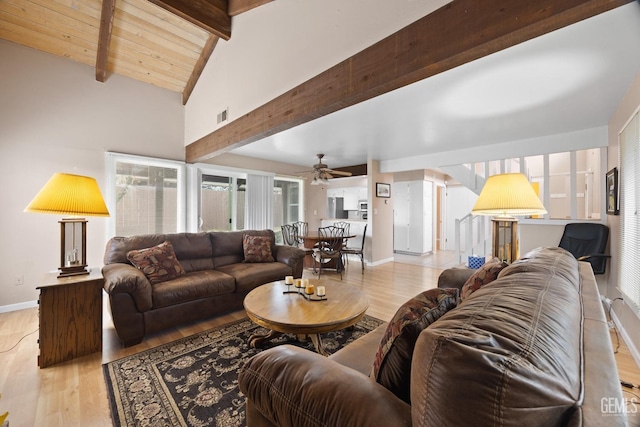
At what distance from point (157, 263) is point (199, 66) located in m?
3.14

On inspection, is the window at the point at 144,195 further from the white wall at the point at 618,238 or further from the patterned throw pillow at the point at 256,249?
Result: the white wall at the point at 618,238

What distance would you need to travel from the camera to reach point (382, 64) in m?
1.78

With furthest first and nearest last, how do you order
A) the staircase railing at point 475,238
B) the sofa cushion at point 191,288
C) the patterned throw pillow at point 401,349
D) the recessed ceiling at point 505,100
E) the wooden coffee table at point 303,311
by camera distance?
the staircase railing at point 475,238, the sofa cushion at point 191,288, the recessed ceiling at point 505,100, the wooden coffee table at point 303,311, the patterned throw pillow at point 401,349

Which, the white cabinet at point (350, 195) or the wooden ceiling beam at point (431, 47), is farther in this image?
the white cabinet at point (350, 195)

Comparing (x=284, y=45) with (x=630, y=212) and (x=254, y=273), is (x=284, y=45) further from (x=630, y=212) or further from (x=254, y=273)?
(x=630, y=212)

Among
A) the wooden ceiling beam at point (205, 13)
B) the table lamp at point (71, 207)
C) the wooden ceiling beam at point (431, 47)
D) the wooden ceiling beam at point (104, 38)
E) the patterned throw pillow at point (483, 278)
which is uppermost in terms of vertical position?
the wooden ceiling beam at point (205, 13)

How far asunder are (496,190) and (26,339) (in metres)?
4.37

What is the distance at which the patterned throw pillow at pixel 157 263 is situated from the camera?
2.68 meters

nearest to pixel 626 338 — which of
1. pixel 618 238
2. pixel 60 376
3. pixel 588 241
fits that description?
pixel 618 238

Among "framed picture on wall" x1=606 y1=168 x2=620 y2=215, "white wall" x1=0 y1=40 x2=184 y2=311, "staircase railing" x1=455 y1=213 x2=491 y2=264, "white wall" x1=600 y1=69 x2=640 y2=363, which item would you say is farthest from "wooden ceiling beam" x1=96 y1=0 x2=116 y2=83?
"staircase railing" x1=455 y1=213 x2=491 y2=264

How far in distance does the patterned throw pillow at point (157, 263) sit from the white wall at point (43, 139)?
5.04ft

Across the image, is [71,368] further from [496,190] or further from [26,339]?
[496,190]

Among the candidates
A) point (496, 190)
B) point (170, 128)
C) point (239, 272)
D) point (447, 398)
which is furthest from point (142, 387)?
point (170, 128)

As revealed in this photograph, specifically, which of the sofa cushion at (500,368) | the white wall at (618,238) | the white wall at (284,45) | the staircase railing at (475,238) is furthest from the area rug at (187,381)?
the staircase railing at (475,238)
